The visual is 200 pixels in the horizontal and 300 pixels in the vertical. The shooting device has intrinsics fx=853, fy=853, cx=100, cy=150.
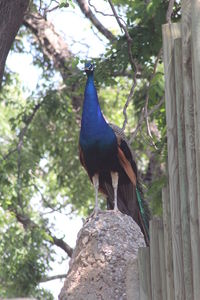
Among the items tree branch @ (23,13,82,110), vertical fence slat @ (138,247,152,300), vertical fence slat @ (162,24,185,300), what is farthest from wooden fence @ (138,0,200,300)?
tree branch @ (23,13,82,110)

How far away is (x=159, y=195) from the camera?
9023 millimetres

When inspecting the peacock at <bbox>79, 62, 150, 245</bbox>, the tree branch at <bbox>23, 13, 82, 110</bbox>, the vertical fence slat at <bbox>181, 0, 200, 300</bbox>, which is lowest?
the vertical fence slat at <bbox>181, 0, 200, 300</bbox>

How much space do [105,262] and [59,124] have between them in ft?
26.6

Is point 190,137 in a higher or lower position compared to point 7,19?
lower

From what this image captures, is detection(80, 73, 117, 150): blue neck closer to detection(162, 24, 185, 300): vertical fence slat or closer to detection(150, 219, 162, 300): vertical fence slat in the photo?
detection(150, 219, 162, 300): vertical fence slat

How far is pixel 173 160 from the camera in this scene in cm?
452

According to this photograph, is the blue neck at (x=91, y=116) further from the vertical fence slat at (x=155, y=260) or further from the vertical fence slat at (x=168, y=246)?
the vertical fence slat at (x=168, y=246)

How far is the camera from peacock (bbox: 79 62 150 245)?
7102 millimetres

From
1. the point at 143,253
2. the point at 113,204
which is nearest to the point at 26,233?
the point at 113,204

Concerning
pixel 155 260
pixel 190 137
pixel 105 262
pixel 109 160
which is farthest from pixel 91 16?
pixel 190 137

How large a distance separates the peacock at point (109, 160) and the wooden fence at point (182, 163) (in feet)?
7.90

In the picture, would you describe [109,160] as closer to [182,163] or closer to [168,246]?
[168,246]

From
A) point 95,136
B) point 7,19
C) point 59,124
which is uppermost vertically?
point 59,124

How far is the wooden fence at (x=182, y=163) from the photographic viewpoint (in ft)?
14.0
